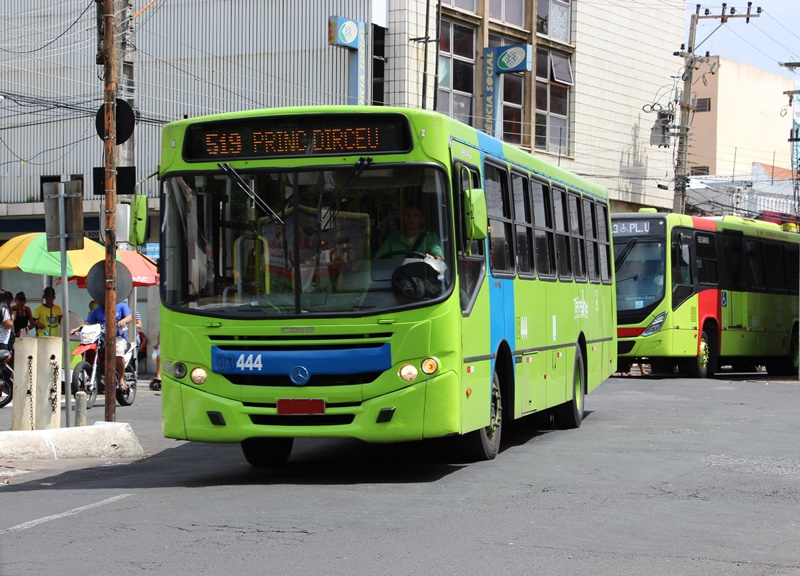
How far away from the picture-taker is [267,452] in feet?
38.4

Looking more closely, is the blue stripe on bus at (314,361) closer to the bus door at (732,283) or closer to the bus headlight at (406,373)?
the bus headlight at (406,373)

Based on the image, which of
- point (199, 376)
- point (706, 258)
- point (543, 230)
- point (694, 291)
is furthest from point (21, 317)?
point (199, 376)

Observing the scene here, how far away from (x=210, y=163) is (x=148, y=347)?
19.3 m

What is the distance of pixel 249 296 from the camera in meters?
10.2

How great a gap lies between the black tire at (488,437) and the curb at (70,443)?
3.90m

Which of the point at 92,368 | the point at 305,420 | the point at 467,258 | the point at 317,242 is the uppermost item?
the point at 317,242

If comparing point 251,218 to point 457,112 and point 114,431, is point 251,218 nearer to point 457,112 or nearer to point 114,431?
point 114,431

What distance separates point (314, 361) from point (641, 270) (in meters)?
16.5

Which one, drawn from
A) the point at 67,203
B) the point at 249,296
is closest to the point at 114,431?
the point at 67,203

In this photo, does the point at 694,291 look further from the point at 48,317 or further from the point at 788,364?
the point at 48,317

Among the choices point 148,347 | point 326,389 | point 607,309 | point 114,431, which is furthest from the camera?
point 148,347

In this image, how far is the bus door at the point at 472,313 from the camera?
33.8 ft

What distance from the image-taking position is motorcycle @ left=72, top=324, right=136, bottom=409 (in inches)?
749

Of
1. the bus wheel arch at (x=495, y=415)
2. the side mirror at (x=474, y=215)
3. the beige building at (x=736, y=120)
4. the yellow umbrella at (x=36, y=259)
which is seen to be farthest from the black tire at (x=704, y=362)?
the beige building at (x=736, y=120)
